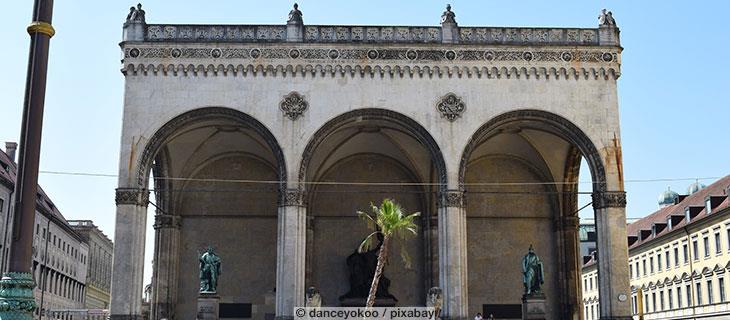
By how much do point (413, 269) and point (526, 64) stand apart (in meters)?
10.4

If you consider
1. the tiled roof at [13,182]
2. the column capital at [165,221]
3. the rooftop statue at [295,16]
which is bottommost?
the column capital at [165,221]

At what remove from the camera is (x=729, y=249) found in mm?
44469

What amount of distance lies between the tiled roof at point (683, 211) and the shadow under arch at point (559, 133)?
61.6 ft

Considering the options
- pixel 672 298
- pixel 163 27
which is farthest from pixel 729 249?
pixel 163 27

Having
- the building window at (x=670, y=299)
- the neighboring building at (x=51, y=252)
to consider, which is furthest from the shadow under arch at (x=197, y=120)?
the building window at (x=670, y=299)

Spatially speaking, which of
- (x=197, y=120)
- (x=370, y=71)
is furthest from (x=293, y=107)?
(x=197, y=120)

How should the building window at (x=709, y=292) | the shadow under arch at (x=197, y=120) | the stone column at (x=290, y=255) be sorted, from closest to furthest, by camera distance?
the stone column at (x=290, y=255) < the shadow under arch at (x=197, y=120) < the building window at (x=709, y=292)

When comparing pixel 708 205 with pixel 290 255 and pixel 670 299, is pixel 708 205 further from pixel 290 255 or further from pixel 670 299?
pixel 290 255

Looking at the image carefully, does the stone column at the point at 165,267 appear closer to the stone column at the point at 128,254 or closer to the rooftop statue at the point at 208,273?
the stone column at the point at 128,254

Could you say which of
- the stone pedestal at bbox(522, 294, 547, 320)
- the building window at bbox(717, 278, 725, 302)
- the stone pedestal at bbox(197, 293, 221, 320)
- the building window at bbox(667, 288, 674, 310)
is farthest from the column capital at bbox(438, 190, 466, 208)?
the building window at bbox(667, 288, 674, 310)

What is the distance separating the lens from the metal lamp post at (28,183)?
9.83 metres

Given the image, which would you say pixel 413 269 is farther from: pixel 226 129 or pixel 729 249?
pixel 729 249

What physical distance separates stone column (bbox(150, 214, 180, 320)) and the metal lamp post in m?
23.8

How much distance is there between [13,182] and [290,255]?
26422mm
